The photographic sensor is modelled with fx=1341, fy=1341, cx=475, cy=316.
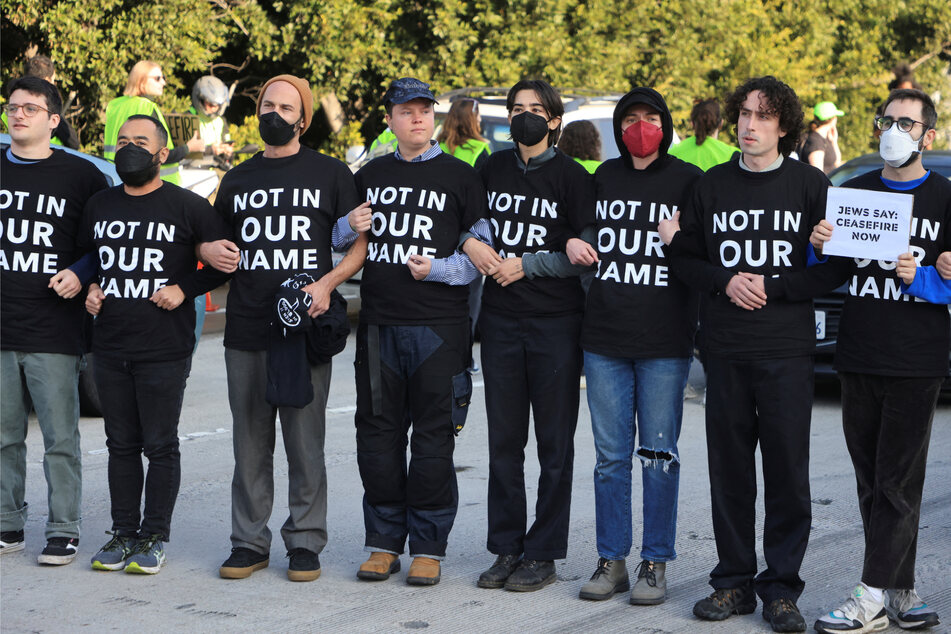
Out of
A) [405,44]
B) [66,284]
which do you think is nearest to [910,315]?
[66,284]

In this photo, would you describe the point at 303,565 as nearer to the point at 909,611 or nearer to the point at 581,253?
the point at 581,253

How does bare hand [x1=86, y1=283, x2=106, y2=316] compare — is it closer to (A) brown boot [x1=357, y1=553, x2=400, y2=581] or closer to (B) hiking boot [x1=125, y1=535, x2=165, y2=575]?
(B) hiking boot [x1=125, y1=535, x2=165, y2=575]

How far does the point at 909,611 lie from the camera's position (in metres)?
4.95

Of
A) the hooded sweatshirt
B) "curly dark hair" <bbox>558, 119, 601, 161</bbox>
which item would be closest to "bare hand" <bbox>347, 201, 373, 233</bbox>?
the hooded sweatshirt

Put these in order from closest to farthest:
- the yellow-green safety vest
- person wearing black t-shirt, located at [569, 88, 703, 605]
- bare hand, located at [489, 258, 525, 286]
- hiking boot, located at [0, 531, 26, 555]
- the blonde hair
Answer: person wearing black t-shirt, located at [569, 88, 703, 605], bare hand, located at [489, 258, 525, 286], hiking boot, located at [0, 531, 26, 555], the yellow-green safety vest, the blonde hair

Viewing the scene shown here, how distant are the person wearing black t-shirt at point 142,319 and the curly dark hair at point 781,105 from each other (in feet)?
7.23

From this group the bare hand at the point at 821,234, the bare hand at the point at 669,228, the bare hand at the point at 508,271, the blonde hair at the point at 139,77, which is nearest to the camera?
the bare hand at the point at 821,234

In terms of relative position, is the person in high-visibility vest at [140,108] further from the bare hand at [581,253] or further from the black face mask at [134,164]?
the bare hand at [581,253]

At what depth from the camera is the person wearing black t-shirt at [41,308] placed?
5785 mm

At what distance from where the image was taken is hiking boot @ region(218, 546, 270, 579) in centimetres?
556

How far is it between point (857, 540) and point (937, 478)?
4.65 ft

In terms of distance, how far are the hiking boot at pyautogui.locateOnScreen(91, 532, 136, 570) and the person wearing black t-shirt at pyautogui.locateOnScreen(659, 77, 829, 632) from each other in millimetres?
2413

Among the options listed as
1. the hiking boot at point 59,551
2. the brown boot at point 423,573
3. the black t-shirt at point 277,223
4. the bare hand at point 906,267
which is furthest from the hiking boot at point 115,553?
the bare hand at point 906,267

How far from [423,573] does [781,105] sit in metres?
2.33
